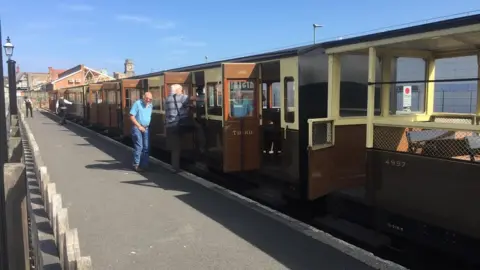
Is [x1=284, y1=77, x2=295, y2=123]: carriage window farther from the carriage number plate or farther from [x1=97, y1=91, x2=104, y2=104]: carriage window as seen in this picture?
[x1=97, y1=91, x2=104, y2=104]: carriage window

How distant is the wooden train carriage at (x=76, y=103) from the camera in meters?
26.1

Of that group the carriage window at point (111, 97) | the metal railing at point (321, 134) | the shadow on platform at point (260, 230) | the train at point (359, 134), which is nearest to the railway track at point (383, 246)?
the train at point (359, 134)

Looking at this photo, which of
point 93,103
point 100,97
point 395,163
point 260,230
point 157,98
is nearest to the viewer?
point 395,163

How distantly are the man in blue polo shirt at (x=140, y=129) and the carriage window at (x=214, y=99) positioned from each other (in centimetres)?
131

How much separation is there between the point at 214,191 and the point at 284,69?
235cm

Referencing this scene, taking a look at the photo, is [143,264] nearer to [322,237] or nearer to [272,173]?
[322,237]

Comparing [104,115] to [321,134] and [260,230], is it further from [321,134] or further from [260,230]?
[260,230]

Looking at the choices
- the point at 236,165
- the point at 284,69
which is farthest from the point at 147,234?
the point at 284,69

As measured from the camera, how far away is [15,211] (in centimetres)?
281

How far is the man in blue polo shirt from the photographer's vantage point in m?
9.47

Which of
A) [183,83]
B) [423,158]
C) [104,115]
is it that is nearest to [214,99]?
[183,83]

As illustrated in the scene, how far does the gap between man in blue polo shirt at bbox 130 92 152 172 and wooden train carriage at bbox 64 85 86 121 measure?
17.0m

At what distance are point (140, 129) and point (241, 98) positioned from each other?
2.79 m

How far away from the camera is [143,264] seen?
4520 millimetres
